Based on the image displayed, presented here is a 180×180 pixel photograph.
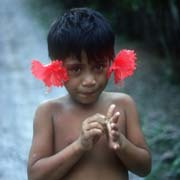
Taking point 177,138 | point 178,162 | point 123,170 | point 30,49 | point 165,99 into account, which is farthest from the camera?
point 30,49

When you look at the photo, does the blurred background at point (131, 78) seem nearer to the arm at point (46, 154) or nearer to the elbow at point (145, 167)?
the elbow at point (145, 167)

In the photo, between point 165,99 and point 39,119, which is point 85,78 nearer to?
point 39,119

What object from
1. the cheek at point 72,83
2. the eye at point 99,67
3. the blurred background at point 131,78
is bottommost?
the blurred background at point 131,78

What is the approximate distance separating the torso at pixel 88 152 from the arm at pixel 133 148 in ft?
0.14

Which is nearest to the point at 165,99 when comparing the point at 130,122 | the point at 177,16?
the point at 177,16

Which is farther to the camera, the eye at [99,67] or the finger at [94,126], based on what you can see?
the eye at [99,67]

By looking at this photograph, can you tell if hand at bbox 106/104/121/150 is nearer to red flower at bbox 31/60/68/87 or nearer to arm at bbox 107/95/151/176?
arm at bbox 107/95/151/176

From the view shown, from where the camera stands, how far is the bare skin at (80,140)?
2713 mm

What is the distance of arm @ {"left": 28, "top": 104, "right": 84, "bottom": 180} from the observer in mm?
2693

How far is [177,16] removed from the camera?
7.36 m

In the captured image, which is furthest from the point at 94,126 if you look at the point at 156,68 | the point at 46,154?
A: the point at 156,68

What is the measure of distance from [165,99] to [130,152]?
444 cm

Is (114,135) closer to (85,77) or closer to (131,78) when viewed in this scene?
(85,77)

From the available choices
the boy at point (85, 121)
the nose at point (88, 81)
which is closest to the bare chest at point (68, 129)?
the boy at point (85, 121)
